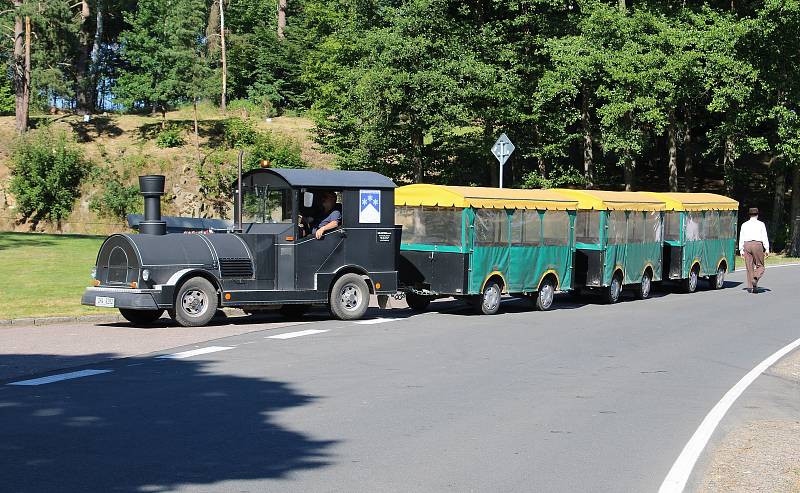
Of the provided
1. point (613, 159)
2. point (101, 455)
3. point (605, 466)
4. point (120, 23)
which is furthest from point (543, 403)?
point (120, 23)

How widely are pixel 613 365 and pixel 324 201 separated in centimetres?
673

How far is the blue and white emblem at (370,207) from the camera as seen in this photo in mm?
18234

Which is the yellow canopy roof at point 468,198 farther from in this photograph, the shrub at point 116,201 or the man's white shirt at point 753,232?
the shrub at point 116,201

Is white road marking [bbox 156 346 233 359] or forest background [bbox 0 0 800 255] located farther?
forest background [bbox 0 0 800 255]

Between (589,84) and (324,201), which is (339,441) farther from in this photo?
(589,84)

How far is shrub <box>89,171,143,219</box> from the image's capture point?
52.0 meters

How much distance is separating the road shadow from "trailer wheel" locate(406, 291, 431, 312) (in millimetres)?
8844

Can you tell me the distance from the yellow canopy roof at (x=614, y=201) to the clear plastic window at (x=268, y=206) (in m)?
7.29

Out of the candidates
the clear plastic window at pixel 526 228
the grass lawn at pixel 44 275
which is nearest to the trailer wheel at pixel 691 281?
the clear plastic window at pixel 526 228

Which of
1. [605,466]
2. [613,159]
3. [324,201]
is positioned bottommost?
[605,466]

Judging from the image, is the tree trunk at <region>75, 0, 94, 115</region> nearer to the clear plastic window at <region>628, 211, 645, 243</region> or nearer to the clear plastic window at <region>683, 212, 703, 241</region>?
the clear plastic window at <region>683, 212, 703, 241</region>

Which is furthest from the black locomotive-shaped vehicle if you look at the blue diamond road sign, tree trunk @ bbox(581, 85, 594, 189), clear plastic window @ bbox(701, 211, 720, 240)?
tree trunk @ bbox(581, 85, 594, 189)

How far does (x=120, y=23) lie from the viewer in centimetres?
7406

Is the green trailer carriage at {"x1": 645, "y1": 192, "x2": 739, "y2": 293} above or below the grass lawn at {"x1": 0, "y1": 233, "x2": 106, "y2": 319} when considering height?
above
